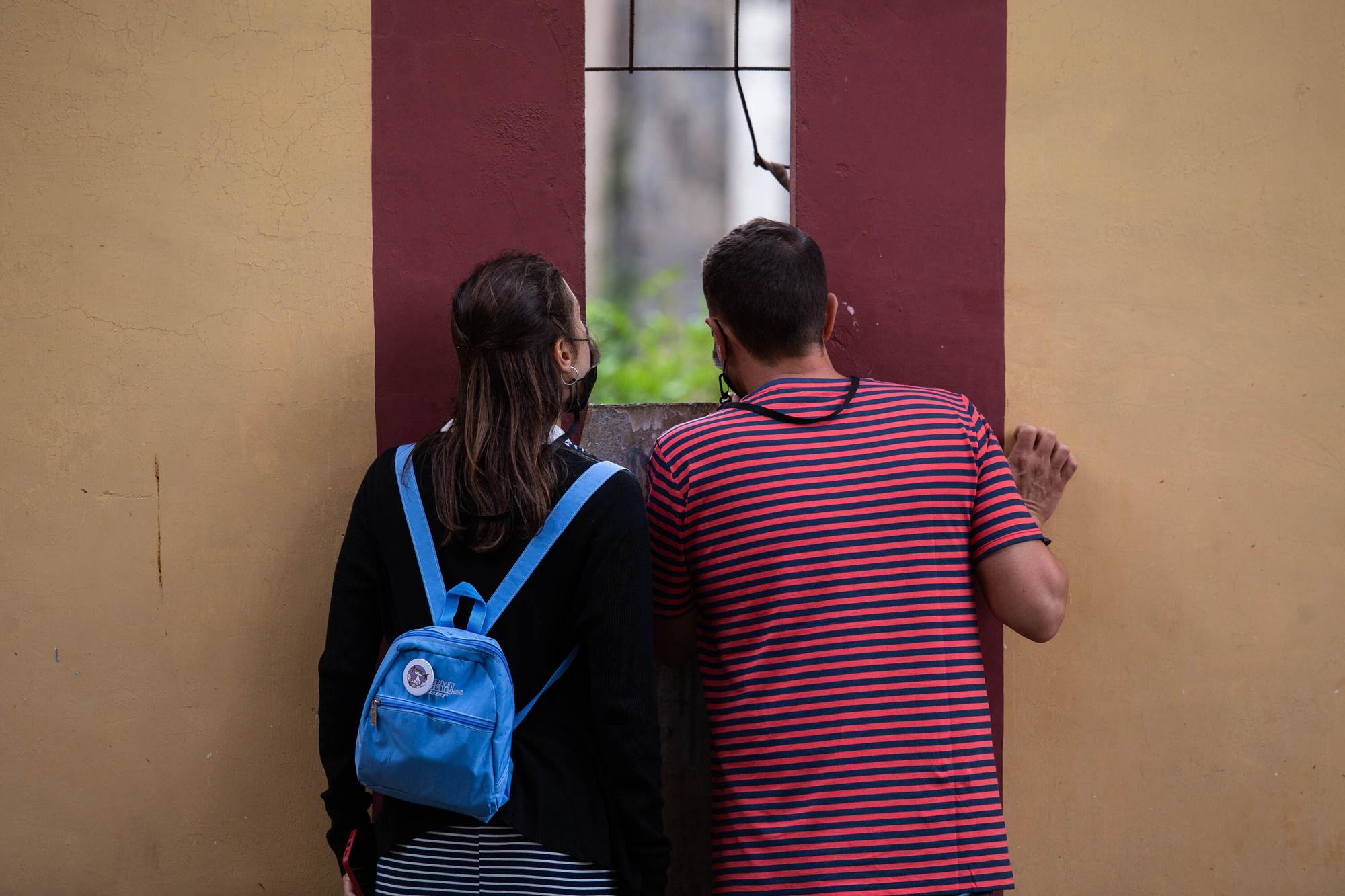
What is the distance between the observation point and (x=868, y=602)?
1945 millimetres

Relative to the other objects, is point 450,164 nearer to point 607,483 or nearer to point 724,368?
point 724,368

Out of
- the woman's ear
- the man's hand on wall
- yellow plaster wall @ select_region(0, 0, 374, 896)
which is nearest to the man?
the woman's ear

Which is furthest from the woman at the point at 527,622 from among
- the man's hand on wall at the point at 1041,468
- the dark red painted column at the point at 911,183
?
the man's hand on wall at the point at 1041,468

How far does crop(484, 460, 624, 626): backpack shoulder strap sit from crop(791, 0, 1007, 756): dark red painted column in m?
1.01

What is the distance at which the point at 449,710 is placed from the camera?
1.75 m

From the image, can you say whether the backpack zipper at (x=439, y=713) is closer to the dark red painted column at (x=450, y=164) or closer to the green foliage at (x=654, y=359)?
the dark red painted column at (x=450, y=164)

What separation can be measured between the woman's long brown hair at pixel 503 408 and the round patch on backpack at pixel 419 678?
0.22 metres

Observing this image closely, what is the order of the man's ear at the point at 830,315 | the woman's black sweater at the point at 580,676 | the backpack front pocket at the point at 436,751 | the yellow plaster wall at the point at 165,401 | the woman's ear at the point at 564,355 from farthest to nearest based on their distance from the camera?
the yellow plaster wall at the point at 165,401 → the man's ear at the point at 830,315 → the woman's ear at the point at 564,355 → the woman's black sweater at the point at 580,676 → the backpack front pocket at the point at 436,751

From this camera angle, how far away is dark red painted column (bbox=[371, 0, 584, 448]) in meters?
2.54

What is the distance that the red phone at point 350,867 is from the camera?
6.63 ft

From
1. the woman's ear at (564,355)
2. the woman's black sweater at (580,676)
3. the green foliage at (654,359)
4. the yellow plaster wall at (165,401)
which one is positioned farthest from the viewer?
the green foliage at (654,359)

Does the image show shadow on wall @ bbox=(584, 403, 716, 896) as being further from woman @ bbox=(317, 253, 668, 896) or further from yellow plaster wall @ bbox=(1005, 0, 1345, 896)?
yellow plaster wall @ bbox=(1005, 0, 1345, 896)

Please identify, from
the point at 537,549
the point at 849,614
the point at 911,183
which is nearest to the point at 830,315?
the point at 911,183

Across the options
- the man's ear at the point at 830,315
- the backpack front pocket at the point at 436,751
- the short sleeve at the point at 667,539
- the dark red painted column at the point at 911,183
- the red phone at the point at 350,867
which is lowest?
the red phone at the point at 350,867
